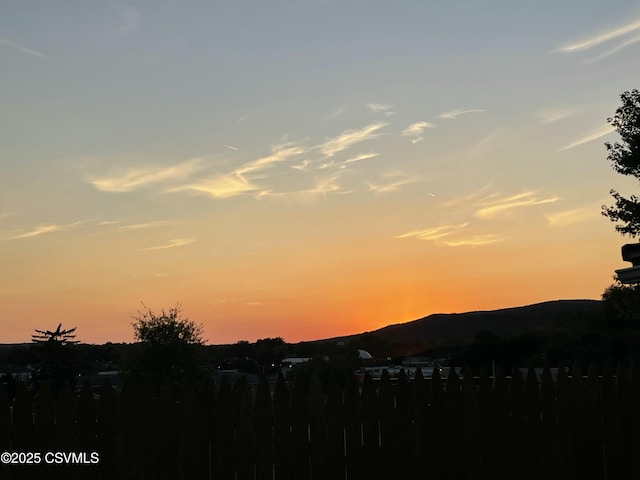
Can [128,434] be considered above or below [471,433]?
above

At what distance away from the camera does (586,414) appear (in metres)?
9.37

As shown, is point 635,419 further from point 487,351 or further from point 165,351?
point 487,351

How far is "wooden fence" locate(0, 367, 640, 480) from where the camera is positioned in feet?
27.2

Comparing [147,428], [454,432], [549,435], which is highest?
[147,428]

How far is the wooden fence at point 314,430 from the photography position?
8.30 meters

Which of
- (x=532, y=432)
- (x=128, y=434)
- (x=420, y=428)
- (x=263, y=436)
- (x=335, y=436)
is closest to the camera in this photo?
(x=128, y=434)

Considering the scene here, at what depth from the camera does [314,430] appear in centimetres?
852

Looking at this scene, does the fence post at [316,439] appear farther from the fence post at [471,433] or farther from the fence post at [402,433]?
the fence post at [471,433]

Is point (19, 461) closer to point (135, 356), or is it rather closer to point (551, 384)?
point (551, 384)

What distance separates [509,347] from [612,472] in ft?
213

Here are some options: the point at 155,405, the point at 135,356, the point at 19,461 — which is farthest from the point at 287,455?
the point at 135,356

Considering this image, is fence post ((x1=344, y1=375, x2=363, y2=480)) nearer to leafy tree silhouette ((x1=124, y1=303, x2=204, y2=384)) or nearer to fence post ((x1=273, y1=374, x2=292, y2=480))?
fence post ((x1=273, y1=374, x2=292, y2=480))

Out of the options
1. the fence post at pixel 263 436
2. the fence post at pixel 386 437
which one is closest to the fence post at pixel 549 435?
the fence post at pixel 386 437

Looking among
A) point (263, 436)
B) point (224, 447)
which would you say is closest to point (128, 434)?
point (224, 447)
